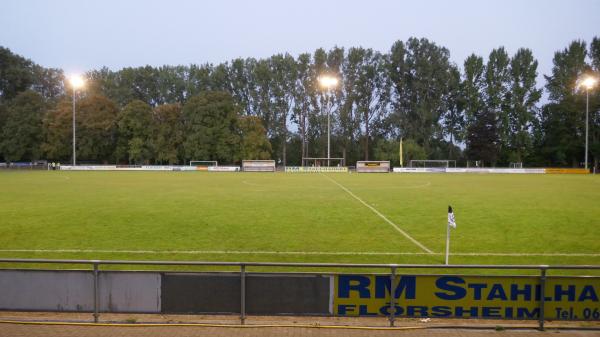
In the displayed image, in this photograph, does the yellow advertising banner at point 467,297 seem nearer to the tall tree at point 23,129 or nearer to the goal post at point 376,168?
the goal post at point 376,168

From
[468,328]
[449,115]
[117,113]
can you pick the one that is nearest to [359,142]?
[449,115]

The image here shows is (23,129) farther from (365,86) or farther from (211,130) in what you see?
(365,86)

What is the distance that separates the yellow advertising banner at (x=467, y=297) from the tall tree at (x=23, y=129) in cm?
9195

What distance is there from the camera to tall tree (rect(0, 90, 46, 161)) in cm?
8362

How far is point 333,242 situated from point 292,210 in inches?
275


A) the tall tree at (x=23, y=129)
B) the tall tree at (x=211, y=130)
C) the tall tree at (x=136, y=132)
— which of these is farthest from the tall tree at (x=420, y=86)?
the tall tree at (x=23, y=129)

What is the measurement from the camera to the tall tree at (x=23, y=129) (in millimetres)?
83625

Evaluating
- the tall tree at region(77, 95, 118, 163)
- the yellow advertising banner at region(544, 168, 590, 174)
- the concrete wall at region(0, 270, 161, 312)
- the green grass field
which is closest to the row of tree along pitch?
the tall tree at region(77, 95, 118, 163)

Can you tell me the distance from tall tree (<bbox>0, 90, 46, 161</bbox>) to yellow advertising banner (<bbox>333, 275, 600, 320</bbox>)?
3620 inches

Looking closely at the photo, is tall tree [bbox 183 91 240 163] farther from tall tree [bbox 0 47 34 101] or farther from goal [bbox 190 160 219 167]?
tall tree [bbox 0 47 34 101]

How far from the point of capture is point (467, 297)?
7238 mm

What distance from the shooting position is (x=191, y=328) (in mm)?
7234

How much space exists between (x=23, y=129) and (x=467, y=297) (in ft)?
306

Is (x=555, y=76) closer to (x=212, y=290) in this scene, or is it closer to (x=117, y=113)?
(x=117, y=113)
